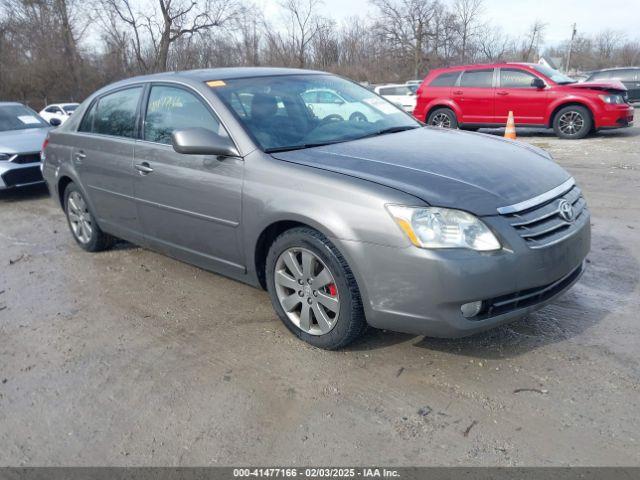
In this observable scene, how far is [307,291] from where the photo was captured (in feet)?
10.6

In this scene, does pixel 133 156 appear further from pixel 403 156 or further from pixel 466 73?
pixel 466 73

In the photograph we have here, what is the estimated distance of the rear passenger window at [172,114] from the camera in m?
3.76

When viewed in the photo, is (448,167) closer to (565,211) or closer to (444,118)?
(565,211)

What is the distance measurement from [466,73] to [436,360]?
37.0 ft

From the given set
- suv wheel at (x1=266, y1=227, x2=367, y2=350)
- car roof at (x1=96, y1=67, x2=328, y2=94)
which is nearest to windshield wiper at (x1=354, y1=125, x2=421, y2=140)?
car roof at (x1=96, y1=67, x2=328, y2=94)

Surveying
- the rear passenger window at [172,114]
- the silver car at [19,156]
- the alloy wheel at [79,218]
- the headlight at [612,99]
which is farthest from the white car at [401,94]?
the rear passenger window at [172,114]

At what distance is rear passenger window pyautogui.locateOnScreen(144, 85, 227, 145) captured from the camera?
12.3 feet

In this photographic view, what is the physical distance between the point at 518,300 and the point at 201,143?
6.74ft

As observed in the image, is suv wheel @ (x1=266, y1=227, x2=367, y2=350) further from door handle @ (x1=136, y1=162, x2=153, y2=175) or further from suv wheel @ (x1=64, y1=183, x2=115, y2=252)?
suv wheel @ (x1=64, y1=183, x2=115, y2=252)

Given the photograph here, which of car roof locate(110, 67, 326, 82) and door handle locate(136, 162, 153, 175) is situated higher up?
car roof locate(110, 67, 326, 82)

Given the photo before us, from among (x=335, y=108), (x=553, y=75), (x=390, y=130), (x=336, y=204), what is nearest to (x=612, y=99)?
(x=553, y=75)

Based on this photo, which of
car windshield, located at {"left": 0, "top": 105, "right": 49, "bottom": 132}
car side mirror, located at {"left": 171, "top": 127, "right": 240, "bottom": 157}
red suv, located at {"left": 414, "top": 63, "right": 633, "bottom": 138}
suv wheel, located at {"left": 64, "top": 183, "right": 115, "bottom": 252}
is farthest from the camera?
red suv, located at {"left": 414, "top": 63, "right": 633, "bottom": 138}

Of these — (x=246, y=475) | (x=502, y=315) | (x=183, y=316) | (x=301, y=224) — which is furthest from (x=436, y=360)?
(x=183, y=316)

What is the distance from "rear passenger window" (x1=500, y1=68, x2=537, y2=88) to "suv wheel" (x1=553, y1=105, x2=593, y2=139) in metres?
0.98
